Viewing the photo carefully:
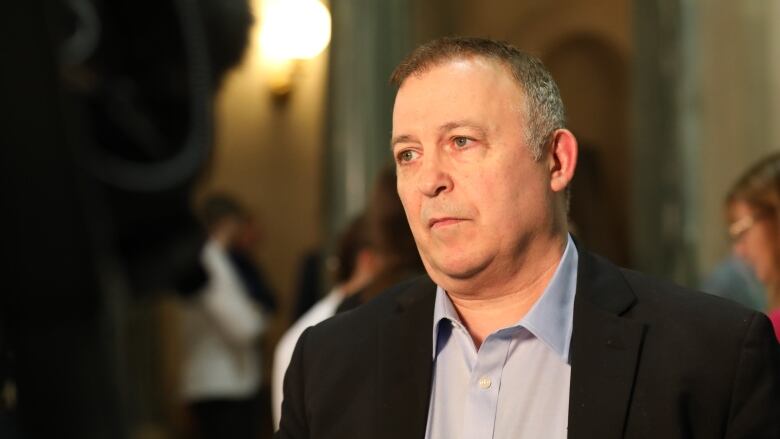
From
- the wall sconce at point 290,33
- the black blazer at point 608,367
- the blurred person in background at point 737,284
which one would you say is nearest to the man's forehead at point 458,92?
the black blazer at point 608,367

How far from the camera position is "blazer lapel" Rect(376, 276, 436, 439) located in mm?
2207

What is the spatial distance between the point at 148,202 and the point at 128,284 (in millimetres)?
77

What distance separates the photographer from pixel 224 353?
7.06 metres

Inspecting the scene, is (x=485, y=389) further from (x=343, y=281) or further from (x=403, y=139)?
(x=343, y=281)

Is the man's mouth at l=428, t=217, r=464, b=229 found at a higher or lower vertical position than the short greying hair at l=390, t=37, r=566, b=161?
lower

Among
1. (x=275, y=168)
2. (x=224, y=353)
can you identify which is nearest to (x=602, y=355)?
(x=224, y=353)

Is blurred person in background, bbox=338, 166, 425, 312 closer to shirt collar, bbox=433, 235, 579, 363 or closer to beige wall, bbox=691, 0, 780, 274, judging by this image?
shirt collar, bbox=433, 235, 579, 363

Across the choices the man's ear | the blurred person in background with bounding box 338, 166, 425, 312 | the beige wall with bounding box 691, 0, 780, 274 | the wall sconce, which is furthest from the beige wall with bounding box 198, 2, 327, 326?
the man's ear

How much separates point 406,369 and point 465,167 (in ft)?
1.19

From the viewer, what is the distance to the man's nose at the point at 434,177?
2229 millimetres

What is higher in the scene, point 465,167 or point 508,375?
point 465,167

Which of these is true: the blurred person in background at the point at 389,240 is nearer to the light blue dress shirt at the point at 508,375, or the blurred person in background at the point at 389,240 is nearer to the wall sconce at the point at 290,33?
the light blue dress shirt at the point at 508,375

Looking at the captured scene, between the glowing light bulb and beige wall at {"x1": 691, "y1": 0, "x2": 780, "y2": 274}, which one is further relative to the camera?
the glowing light bulb

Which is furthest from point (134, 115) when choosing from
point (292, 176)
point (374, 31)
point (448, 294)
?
point (292, 176)
